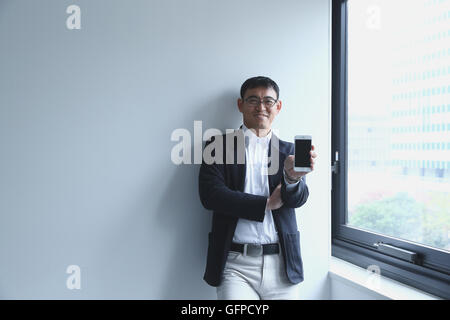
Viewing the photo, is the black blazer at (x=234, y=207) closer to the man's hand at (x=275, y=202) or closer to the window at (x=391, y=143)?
the man's hand at (x=275, y=202)

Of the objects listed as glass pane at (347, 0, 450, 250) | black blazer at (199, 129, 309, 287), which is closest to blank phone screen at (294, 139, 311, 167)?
black blazer at (199, 129, 309, 287)

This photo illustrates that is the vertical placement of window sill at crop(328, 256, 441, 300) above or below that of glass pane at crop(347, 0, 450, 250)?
below

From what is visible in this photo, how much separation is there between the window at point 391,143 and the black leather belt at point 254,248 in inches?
25.3

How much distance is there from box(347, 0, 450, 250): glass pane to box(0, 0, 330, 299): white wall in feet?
1.60

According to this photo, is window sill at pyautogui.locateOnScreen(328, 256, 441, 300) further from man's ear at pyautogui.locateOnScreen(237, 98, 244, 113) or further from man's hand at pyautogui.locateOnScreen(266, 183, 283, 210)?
man's ear at pyautogui.locateOnScreen(237, 98, 244, 113)

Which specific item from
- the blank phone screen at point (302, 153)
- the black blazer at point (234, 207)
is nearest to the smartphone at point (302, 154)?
the blank phone screen at point (302, 153)

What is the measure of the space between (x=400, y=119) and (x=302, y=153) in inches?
26.6

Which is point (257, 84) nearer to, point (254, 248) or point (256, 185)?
point (256, 185)

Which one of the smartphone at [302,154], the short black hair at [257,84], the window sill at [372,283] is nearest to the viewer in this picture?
the smartphone at [302,154]

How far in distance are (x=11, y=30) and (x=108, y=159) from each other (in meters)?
0.66

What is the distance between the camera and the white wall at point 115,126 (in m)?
1.40

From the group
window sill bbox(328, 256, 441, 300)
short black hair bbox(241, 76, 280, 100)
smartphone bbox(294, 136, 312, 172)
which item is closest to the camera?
smartphone bbox(294, 136, 312, 172)

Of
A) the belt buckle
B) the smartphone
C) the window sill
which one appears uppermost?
the smartphone

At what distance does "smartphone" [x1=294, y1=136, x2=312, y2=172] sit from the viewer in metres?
1.35
